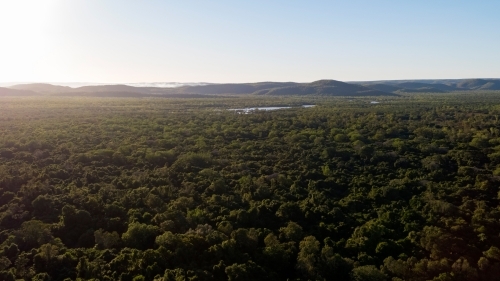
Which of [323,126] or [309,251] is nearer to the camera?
[309,251]

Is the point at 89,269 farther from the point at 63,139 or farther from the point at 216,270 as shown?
the point at 63,139

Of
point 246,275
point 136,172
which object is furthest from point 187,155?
point 246,275

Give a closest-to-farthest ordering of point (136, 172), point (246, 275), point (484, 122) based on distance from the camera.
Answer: point (246, 275) → point (136, 172) → point (484, 122)

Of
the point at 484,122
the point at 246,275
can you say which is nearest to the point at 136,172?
the point at 246,275

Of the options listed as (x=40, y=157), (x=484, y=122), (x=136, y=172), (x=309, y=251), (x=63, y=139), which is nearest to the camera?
(x=309, y=251)

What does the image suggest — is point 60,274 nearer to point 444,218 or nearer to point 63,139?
point 444,218

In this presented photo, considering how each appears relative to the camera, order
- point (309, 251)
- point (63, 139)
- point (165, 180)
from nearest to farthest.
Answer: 1. point (309, 251)
2. point (165, 180)
3. point (63, 139)
